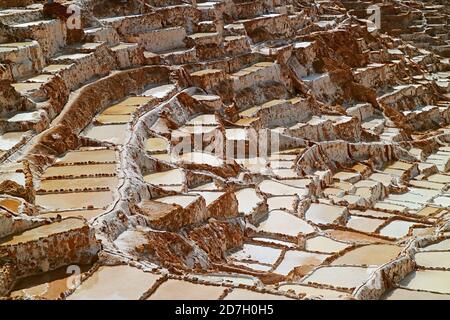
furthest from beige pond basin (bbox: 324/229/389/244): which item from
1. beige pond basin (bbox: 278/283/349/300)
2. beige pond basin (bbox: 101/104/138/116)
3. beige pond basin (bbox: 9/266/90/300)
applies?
beige pond basin (bbox: 9/266/90/300)

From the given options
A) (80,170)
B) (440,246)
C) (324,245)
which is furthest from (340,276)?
(80,170)

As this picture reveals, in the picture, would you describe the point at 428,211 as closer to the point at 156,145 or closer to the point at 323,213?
the point at 323,213

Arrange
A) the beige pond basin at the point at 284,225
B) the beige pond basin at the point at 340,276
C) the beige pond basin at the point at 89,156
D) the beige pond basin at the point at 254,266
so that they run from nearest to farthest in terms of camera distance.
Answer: the beige pond basin at the point at 340,276
the beige pond basin at the point at 254,266
the beige pond basin at the point at 89,156
the beige pond basin at the point at 284,225

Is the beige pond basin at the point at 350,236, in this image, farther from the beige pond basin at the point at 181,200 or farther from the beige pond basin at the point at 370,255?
the beige pond basin at the point at 181,200

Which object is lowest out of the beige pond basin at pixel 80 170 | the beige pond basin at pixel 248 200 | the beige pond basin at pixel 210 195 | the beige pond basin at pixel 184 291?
the beige pond basin at pixel 248 200

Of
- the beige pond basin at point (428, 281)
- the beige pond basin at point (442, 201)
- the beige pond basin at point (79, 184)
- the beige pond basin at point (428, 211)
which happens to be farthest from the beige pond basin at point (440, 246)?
the beige pond basin at point (79, 184)

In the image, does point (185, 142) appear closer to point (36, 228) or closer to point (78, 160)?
point (78, 160)
